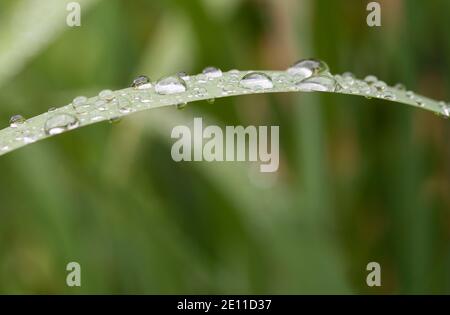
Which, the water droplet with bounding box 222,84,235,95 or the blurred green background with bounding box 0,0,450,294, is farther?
the blurred green background with bounding box 0,0,450,294

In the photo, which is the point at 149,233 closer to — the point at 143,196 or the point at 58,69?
the point at 143,196

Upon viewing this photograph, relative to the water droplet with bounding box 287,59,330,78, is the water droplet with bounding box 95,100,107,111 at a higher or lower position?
lower

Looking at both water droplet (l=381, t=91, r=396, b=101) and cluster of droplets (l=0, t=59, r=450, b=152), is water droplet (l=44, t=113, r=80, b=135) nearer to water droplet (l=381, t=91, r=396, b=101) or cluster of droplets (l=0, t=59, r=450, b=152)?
cluster of droplets (l=0, t=59, r=450, b=152)

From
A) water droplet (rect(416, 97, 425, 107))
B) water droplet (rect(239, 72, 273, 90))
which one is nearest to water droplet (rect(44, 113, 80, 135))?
water droplet (rect(239, 72, 273, 90))

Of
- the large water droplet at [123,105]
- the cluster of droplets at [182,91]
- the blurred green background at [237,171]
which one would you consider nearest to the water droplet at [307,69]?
the cluster of droplets at [182,91]

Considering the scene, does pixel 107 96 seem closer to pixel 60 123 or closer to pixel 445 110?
pixel 60 123
